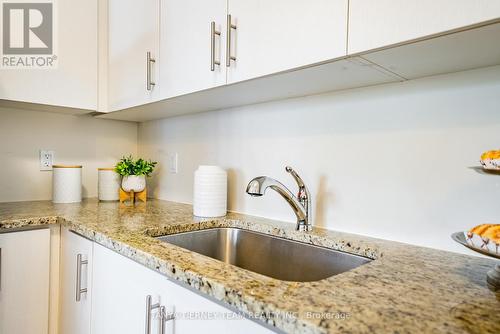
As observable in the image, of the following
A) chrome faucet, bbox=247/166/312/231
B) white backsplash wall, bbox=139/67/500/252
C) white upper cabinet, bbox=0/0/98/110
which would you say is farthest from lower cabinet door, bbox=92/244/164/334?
white upper cabinet, bbox=0/0/98/110

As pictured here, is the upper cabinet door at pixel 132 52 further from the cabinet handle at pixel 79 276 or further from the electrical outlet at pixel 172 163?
the cabinet handle at pixel 79 276

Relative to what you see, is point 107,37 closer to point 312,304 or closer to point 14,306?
point 14,306

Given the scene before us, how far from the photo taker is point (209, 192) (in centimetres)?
130

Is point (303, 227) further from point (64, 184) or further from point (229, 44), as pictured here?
point (64, 184)

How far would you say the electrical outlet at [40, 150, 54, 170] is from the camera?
172 centimetres

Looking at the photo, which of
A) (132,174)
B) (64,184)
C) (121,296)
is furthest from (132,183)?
(121,296)

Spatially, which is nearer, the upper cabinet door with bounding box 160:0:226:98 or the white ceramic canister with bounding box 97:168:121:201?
the upper cabinet door with bounding box 160:0:226:98

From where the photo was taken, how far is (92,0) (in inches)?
62.3

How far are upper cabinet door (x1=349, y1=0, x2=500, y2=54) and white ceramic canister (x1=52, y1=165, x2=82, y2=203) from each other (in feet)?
4.92

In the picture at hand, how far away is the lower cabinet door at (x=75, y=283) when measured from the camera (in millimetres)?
1112

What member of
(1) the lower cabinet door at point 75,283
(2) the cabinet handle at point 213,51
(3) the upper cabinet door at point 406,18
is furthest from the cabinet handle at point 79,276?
(3) the upper cabinet door at point 406,18

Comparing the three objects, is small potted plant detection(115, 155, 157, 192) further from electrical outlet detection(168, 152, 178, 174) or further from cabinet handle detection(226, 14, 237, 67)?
cabinet handle detection(226, 14, 237, 67)

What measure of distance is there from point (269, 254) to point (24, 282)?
0.92 metres

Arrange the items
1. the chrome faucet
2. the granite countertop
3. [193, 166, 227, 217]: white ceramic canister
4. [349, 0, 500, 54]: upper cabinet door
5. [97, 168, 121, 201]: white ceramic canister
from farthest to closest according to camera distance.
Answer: [97, 168, 121, 201]: white ceramic canister < [193, 166, 227, 217]: white ceramic canister < the chrome faucet < [349, 0, 500, 54]: upper cabinet door < the granite countertop
